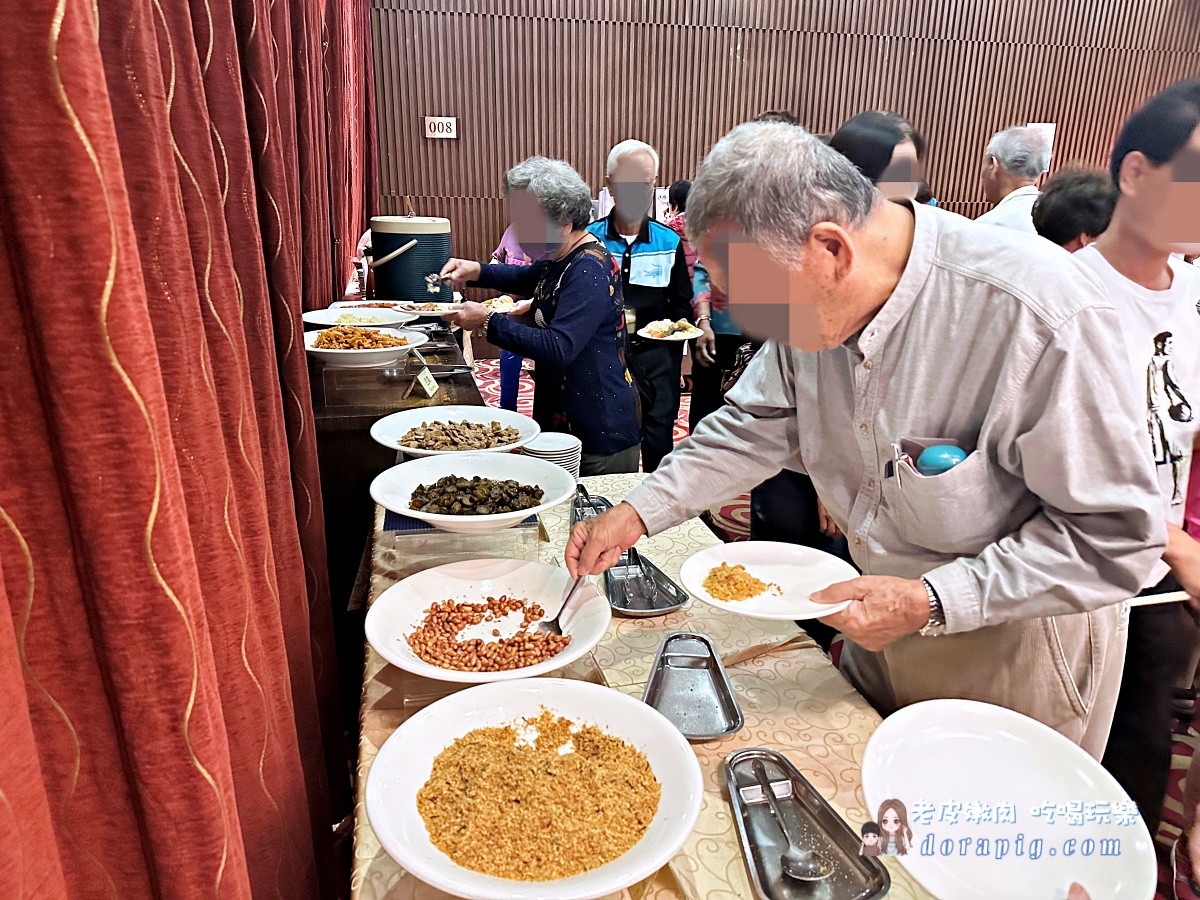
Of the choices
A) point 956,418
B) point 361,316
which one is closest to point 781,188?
point 956,418

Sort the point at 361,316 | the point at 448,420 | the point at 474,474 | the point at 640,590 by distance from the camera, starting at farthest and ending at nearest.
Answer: the point at 361,316, the point at 448,420, the point at 474,474, the point at 640,590

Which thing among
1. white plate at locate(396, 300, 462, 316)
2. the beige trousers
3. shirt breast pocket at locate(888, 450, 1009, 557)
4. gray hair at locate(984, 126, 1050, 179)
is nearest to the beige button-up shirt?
shirt breast pocket at locate(888, 450, 1009, 557)

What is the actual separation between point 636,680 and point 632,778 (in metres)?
0.32

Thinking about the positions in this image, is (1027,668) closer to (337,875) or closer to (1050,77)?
(337,875)

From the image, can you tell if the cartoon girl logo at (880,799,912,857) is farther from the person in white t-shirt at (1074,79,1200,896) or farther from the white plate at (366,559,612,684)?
the person in white t-shirt at (1074,79,1200,896)

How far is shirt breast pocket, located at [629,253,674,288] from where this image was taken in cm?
386

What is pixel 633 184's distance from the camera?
146 inches

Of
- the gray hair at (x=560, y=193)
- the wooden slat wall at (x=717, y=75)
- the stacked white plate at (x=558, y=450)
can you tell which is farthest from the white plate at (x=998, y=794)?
the wooden slat wall at (x=717, y=75)

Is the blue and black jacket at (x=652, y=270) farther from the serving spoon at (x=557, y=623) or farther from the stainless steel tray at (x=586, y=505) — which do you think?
the serving spoon at (x=557, y=623)

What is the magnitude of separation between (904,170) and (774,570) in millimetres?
1595

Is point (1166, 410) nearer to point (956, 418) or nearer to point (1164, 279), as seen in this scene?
point (1164, 279)

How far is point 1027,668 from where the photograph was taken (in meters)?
1.20

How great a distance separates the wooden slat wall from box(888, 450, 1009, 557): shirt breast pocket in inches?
248

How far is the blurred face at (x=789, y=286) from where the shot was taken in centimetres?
109
